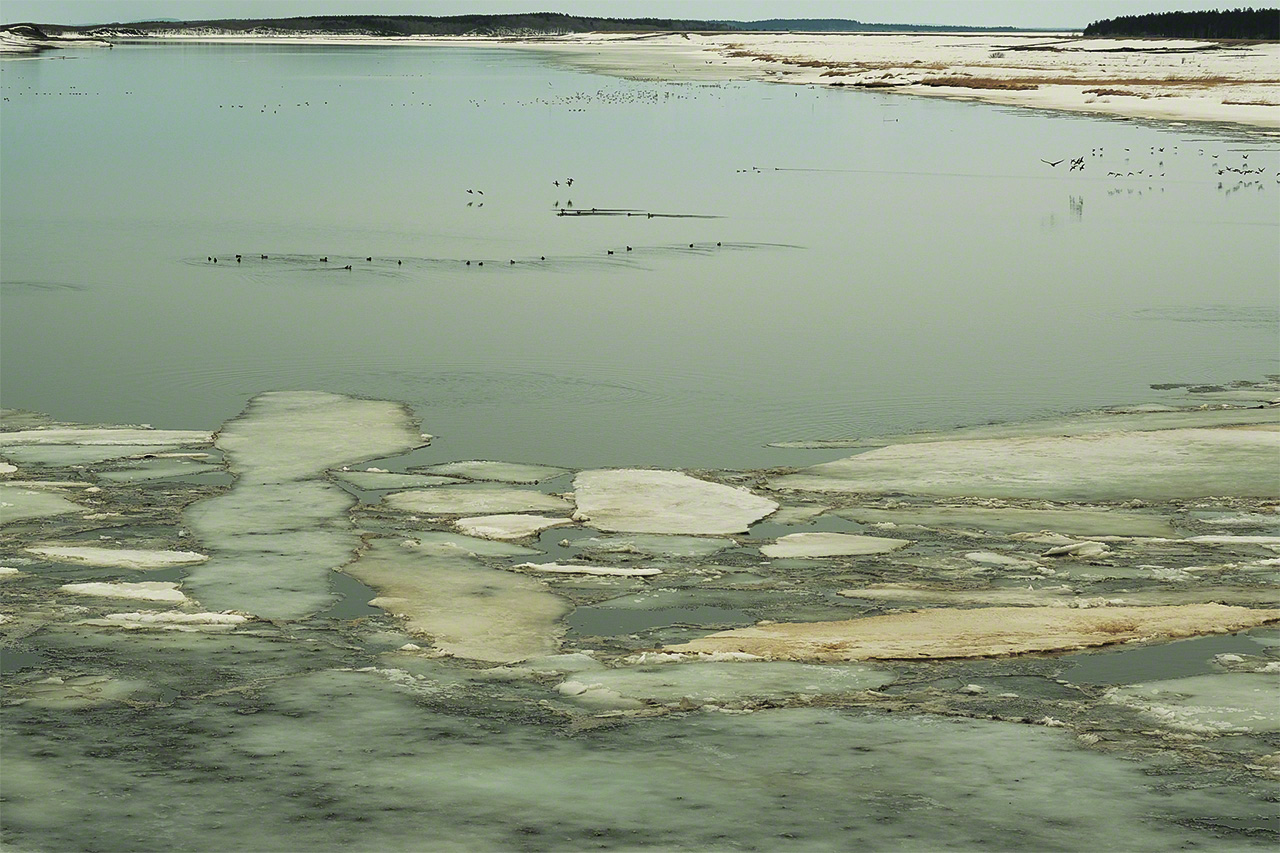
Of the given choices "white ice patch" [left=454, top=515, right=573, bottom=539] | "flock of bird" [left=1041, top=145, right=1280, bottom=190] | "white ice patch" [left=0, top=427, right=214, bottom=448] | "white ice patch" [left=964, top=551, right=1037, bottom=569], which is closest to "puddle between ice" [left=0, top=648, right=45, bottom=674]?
"white ice patch" [left=454, top=515, right=573, bottom=539]

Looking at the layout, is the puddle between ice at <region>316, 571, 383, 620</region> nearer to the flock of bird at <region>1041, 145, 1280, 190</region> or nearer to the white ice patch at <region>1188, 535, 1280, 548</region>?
the white ice patch at <region>1188, 535, 1280, 548</region>

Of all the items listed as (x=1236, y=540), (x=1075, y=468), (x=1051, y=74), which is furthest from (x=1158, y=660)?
(x=1051, y=74)

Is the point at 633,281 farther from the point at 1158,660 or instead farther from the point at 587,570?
the point at 1158,660

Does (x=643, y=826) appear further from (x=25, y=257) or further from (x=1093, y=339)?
(x=25, y=257)

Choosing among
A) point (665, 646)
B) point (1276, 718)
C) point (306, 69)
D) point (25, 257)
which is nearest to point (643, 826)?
point (665, 646)

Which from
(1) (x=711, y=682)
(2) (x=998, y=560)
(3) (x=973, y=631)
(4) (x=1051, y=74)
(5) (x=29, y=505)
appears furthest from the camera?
(4) (x=1051, y=74)

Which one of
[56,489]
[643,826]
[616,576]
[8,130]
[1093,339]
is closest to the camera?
[643,826]
